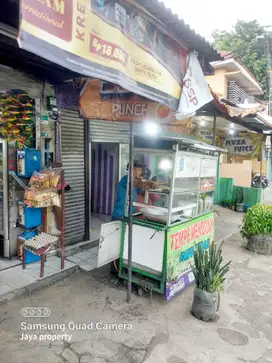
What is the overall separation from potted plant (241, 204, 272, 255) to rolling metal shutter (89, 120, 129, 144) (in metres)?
3.66

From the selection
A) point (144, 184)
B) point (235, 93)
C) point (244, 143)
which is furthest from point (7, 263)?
point (235, 93)

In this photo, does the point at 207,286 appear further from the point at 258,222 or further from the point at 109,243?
the point at 258,222

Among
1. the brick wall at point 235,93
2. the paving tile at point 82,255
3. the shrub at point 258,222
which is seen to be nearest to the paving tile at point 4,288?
the paving tile at point 82,255

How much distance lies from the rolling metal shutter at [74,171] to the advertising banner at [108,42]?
2.65 metres

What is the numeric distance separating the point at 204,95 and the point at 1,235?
4.28 m

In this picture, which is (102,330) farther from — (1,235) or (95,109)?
(95,109)

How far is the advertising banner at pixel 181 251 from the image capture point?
13.4ft

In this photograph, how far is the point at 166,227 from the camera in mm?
4035

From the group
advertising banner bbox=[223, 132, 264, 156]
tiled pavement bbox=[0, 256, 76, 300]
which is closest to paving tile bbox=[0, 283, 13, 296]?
tiled pavement bbox=[0, 256, 76, 300]

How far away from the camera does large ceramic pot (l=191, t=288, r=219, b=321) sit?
3711 mm

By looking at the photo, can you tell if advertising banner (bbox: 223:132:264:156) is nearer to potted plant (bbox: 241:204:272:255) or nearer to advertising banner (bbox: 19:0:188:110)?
potted plant (bbox: 241:204:272:255)

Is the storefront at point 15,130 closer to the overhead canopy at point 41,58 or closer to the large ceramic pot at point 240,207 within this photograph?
the overhead canopy at point 41,58

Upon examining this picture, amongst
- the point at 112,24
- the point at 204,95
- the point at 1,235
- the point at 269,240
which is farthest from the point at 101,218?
the point at 112,24

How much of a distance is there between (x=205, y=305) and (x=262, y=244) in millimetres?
3422
